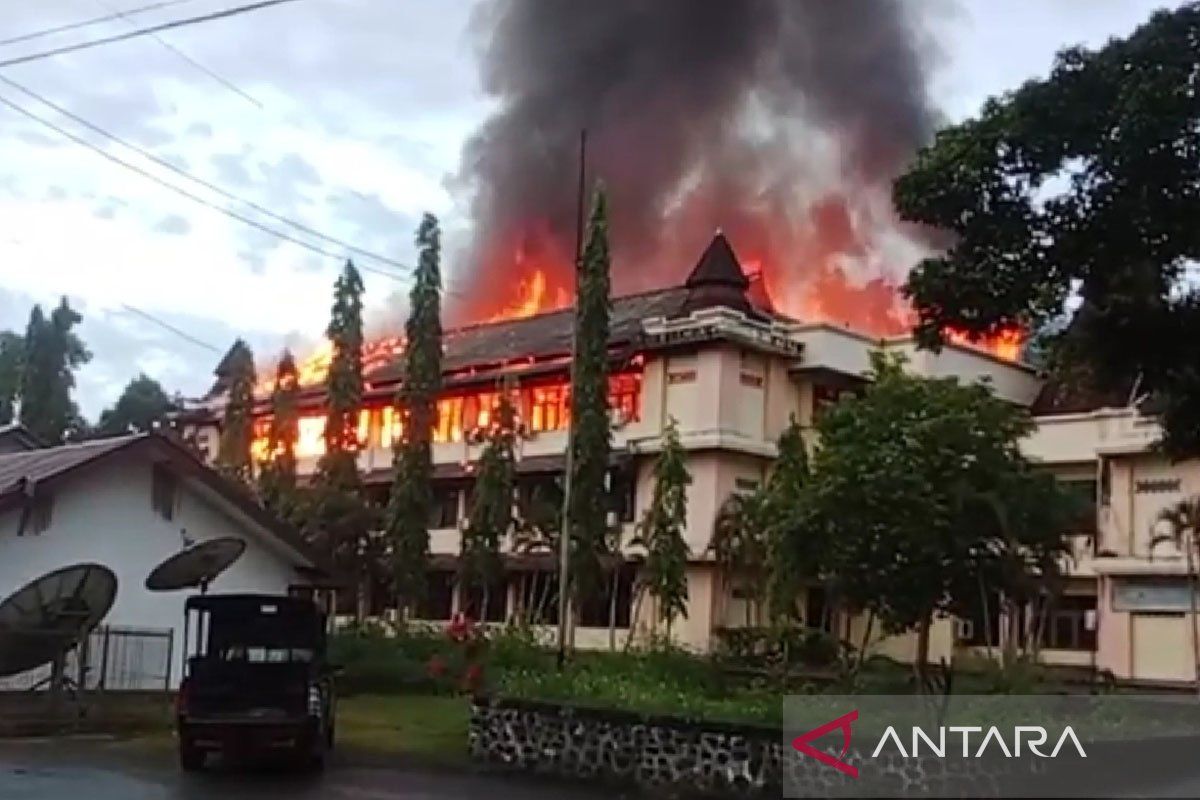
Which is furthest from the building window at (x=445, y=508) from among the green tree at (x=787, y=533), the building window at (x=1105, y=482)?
the building window at (x=1105, y=482)

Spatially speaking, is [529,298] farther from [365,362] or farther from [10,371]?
[10,371]

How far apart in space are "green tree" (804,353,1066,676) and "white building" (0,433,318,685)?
48.1ft

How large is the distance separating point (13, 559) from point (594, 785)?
45.7ft

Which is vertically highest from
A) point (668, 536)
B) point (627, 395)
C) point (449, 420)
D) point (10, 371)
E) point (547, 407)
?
point (10, 371)

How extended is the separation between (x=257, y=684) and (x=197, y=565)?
8487 mm

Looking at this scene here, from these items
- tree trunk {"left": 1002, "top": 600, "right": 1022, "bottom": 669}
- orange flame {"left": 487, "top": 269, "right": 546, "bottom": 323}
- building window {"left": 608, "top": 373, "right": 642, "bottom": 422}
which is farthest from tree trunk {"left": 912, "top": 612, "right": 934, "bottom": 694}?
orange flame {"left": 487, "top": 269, "right": 546, "bottom": 323}

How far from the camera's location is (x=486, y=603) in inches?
1913

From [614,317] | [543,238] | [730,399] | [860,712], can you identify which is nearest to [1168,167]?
[860,712]

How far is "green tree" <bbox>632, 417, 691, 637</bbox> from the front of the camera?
4019 centimetres

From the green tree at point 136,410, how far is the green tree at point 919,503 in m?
53.8

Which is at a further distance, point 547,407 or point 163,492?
point 547,407

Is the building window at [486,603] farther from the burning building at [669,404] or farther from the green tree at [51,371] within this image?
the green tree at [51,371]

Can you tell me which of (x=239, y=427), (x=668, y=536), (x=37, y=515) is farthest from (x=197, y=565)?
(x=239, y=427)

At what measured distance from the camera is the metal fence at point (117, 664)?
26141 mm
